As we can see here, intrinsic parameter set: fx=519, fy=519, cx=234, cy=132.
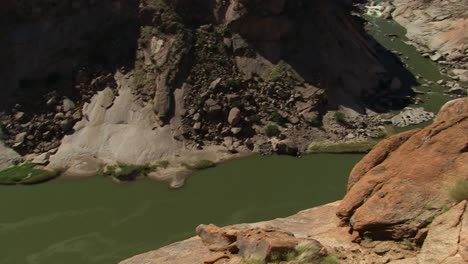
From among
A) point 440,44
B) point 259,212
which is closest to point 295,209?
point 259,212

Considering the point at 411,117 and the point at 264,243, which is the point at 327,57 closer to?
the point at 411,117

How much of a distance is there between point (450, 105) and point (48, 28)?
35782 mm

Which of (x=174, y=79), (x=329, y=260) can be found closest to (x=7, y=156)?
(x=174, y=79)

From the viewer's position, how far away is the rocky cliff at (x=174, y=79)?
3950cm

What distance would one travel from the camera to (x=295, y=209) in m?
32.6

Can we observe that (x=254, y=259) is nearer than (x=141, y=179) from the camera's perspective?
Yes

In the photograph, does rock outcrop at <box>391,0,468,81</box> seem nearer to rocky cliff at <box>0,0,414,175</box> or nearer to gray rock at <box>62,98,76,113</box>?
rocky cliff at <box>0,0,414,175</box>

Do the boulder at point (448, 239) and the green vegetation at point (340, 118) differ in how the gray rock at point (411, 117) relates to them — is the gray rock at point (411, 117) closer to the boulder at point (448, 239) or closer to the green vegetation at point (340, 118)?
the green vegetation at point (340, 118)

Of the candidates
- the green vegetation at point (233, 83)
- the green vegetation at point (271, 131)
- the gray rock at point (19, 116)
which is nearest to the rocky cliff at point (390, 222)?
the green vegetation at point (271, 131)

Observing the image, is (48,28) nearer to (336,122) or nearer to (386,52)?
(336,122)

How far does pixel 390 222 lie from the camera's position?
47.4 feet

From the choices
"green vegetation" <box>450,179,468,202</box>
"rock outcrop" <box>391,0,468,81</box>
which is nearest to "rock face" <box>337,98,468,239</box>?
"green vegetation" <box>450,179,468,202</box>

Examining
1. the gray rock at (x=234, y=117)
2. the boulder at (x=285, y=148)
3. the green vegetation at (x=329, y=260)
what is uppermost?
the green vegetation at (x=329, y=260)

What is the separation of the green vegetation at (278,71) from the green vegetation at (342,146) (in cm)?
677
